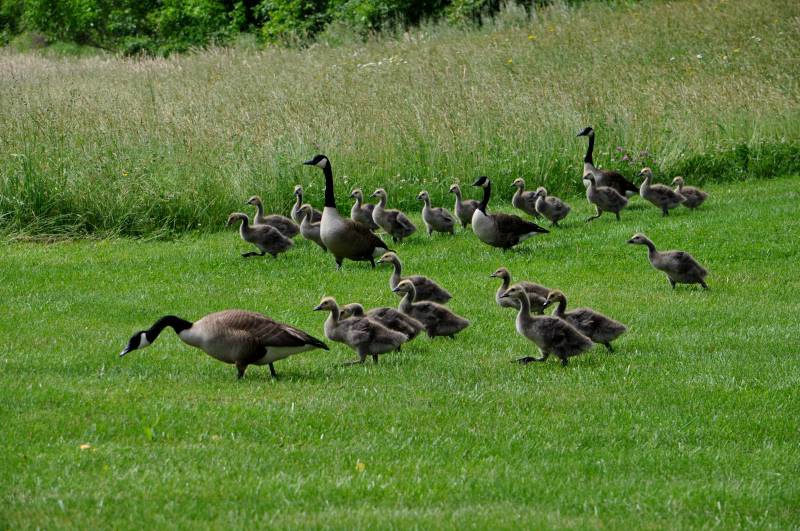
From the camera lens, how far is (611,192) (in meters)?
17.1

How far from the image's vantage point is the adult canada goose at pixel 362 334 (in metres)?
9.94

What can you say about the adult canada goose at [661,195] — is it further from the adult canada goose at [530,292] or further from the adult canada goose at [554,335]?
the adult canada goose at [554,335]

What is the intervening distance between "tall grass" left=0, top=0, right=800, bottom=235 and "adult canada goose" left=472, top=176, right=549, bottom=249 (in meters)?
3.59

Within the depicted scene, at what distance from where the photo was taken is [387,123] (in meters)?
20.6

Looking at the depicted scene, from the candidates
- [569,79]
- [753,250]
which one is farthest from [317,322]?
[569,79]

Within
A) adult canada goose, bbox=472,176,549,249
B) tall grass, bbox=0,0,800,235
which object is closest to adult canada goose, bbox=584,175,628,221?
adult canada goose, bbox=472,176,549,249

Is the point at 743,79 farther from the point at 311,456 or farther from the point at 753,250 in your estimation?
the point at 311,456

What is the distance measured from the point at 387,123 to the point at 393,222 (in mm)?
Answer: 5014

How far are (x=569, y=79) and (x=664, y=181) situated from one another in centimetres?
524

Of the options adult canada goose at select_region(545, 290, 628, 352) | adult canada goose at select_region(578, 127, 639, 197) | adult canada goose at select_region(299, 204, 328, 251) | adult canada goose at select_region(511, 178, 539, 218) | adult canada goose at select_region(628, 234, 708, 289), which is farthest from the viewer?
adult canada goose at select_region(578, 127, 639, 197)

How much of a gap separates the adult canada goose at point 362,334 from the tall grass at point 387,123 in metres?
7.53

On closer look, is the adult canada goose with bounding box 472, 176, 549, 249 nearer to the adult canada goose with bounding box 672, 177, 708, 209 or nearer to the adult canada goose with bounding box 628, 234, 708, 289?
the adult canada goose with bounding box 628, 234, 708, 289

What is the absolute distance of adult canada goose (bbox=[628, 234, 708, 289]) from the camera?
42.2ft

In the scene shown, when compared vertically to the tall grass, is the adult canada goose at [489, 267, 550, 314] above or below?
above
